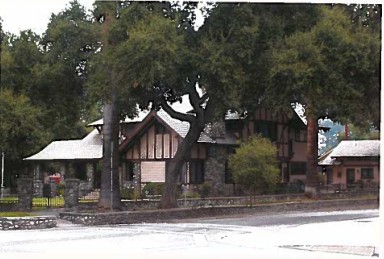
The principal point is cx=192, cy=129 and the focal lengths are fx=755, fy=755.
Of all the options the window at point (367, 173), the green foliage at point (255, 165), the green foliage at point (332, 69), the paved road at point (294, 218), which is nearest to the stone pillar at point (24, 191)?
the paved road at point (294, 218)

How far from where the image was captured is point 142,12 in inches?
550

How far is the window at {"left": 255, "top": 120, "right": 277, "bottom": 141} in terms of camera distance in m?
14.8

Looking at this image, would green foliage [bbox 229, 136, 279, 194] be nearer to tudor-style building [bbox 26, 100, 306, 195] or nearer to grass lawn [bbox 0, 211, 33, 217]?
tudor-style building [bbox 26, 100, 306, 195]

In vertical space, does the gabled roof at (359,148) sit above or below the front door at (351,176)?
above

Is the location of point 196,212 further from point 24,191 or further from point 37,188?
point 24,191

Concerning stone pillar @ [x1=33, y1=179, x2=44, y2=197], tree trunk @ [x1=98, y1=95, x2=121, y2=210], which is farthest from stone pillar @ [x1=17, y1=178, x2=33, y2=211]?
tree trunk @ [x1=98, y1=95, x2=121, y2=210]

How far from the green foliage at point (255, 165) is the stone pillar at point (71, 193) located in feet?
10.3

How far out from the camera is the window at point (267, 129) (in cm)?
1482

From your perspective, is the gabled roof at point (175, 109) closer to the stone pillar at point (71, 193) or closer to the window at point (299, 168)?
the stone pillar at point (71, 193)

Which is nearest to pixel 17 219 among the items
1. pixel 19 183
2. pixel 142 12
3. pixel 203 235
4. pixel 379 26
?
pixel 19 183

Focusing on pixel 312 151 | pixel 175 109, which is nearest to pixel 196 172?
pixel 175 109

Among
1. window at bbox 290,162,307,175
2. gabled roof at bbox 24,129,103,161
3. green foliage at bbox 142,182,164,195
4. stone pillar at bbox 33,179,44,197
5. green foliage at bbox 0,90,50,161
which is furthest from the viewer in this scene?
green foliage at bbox 142,182,164,195

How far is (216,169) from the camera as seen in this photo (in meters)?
15.0

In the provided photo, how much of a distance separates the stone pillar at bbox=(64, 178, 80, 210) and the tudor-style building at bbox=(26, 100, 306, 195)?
0.49 meters
